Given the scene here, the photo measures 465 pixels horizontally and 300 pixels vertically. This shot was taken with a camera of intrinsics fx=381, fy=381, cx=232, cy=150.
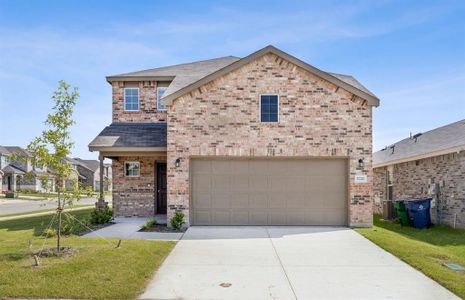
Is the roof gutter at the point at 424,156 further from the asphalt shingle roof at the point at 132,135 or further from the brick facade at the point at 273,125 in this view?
the asphalt shingle roof at the point at 132,135

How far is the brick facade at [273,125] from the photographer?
1298 centimetres

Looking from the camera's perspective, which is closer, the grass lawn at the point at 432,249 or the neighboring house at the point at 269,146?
the grass lawn at the point at 432,249

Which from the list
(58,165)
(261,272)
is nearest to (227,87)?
(58,165)

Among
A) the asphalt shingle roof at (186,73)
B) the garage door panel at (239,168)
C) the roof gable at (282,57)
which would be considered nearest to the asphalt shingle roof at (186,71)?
the asphalt shingle roof at (186,73)

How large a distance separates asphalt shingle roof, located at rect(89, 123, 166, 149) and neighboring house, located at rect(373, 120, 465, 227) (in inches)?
424

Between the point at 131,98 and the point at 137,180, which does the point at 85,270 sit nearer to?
the point at 137,180

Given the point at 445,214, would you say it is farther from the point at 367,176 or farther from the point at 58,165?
the point at 58,165

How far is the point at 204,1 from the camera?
11203 millimetres

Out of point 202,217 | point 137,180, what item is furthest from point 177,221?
point 137,180

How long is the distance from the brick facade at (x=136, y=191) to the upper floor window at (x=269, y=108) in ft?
16.7

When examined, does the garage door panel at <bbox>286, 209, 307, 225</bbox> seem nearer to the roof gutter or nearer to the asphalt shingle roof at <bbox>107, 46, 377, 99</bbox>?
the asphalt shingle roof at <bbox>107, 46, 377, 99</bbox>

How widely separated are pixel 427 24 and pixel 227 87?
7378mm

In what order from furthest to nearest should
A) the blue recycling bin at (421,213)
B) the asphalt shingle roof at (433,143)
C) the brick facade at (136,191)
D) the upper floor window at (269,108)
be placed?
the brick facade at (136,191) < the asphalt shingle roof at (433,143) < the blue recycling bin at (421,213) < the upper floor window at (269,108)

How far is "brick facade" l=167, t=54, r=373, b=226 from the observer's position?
13.0 meters
